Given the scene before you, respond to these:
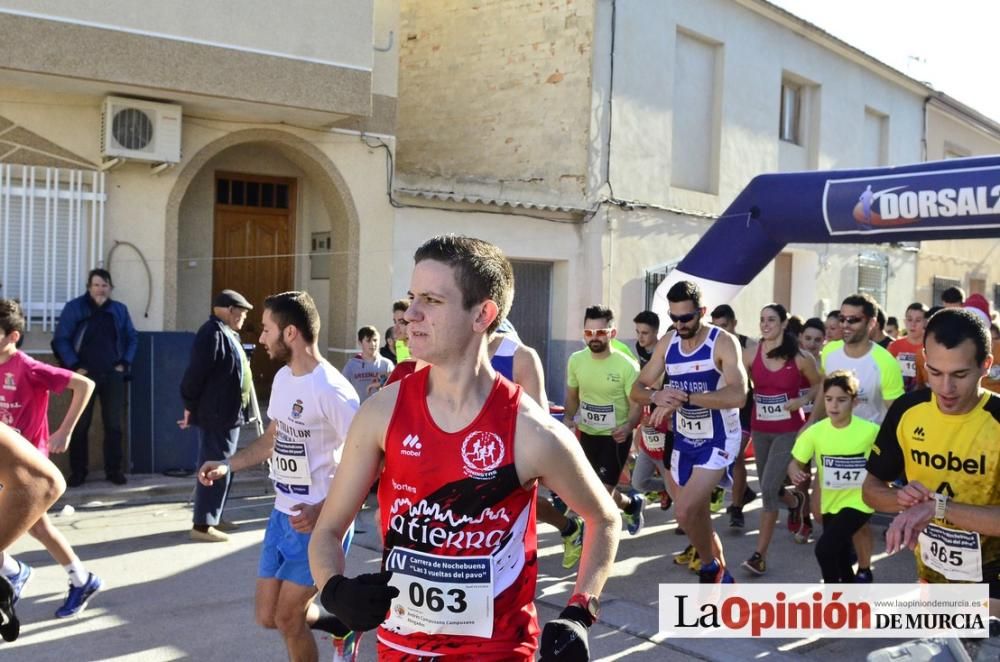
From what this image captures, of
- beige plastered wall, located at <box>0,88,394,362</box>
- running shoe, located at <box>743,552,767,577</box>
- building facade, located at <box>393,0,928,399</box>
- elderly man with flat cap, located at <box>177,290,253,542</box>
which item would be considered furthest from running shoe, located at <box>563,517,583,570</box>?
building facade, located at <box>393,0,928,399</box>

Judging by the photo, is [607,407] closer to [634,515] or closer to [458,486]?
[634,515]

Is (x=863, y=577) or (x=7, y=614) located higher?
(x=7, y=614)

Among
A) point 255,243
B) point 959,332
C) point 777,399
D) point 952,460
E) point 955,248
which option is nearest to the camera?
point 959,332

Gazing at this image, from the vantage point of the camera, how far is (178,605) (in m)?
6.05

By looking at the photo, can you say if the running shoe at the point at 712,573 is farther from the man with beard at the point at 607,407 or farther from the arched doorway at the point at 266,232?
the arched doorway at the point at 266,232

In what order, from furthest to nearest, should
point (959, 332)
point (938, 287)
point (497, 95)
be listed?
1. point (938, 287)
2. point (497, 95)
3. point (959, 332)

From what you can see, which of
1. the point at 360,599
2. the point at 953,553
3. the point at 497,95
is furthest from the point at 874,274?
the point at 360,599

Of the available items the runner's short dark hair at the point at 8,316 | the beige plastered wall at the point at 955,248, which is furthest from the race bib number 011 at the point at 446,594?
the beige plastered wall at the point at 955,248

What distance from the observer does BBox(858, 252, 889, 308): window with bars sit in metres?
20.6

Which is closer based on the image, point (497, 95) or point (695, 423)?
point (695, 423)

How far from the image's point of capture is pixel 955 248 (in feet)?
77.5

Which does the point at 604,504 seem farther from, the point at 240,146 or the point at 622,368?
the point at 240,146

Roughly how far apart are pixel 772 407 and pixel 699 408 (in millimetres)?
1948

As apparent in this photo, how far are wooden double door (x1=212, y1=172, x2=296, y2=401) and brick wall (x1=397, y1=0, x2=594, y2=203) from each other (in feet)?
6.58
